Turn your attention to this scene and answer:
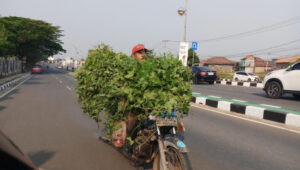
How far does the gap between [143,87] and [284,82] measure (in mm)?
10054

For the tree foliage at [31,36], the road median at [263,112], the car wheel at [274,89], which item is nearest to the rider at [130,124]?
the road median at [263,112]

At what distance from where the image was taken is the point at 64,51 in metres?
52.8

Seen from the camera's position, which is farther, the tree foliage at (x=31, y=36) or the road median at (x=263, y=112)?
the tree foliage at (x=31, y=36)

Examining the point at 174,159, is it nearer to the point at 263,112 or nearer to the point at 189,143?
the point at 189,143

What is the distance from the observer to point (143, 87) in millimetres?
2994

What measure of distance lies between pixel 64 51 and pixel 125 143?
52690 mm

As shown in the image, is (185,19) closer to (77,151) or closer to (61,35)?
(77,151)

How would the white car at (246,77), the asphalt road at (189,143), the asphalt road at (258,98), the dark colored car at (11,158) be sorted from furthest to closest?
the white car at (246,77) → the asphalt road at (258,98) → the asphalt road at (189,143) → the dark colored car at (11,158)

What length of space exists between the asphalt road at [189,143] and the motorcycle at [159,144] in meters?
0.43

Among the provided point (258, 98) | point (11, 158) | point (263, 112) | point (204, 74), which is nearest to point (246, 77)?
point (204, 74)

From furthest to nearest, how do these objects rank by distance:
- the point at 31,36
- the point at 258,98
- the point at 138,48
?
the point at 31,36 < the point at 258,98 < the point at 138,48

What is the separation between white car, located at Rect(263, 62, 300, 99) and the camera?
10.7m

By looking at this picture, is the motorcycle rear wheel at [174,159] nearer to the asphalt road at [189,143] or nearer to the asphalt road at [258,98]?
the asphalt road at [189,143]

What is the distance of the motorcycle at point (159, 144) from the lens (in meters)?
2.80
